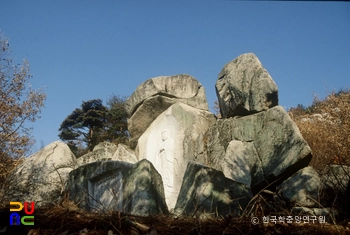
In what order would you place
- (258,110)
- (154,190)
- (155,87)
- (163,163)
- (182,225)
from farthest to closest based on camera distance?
(155,87)
(163,163)
(258,110)
(154,190)
(182,225)

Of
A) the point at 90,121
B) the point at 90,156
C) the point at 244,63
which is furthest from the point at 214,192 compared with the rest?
the point at 90,121

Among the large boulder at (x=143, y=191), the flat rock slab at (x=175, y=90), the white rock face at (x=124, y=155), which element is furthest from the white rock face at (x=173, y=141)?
the large boulder at (x=143, y=191)

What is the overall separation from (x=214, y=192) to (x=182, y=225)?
1.94 m

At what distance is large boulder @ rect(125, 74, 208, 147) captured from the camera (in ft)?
32.3

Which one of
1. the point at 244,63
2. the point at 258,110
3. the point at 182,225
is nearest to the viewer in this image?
the point at 182,225

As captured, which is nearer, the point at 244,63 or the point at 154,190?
the point at 154,190

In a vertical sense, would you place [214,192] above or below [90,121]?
below

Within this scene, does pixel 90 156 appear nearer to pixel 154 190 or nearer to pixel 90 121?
pixel 154 190

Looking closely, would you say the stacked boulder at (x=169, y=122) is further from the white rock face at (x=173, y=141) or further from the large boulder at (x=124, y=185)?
the large boulder at (x=124, y=185)

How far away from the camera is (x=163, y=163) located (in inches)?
350

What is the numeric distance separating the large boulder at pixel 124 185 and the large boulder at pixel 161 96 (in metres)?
3.72

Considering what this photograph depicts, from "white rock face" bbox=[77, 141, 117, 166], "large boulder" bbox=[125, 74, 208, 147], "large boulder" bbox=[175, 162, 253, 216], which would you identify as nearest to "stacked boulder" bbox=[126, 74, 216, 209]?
"large boulder" bbox=[125, 74, 208, 147]

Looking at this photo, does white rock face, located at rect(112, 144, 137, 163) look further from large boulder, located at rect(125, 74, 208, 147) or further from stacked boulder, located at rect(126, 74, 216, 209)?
large boulder, located at rect(125, 74, 208, 147)

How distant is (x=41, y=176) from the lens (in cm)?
751
